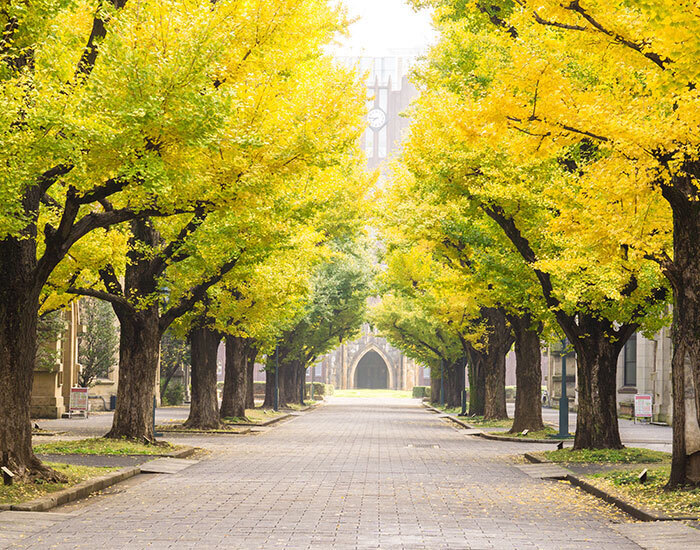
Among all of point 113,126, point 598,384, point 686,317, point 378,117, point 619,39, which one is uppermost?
point 378,117

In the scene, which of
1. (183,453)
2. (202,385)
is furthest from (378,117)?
(183,453)

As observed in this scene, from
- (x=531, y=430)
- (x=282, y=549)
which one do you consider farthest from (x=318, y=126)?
(x=531, y=430)

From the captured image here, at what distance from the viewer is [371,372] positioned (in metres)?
119

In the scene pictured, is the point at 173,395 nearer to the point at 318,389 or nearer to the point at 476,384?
the point at 476,384

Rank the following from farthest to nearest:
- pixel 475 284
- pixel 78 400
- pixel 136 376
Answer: pixel 78 400, pixel 475 284, pixel 136 376

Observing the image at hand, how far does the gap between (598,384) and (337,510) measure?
10.4m

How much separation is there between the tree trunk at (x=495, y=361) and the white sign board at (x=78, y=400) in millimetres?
15958

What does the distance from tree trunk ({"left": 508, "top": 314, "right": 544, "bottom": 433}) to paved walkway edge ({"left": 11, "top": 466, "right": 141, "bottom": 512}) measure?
15.6 meters

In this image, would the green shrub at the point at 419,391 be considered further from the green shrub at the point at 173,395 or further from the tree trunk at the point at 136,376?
the tree trunk at the point at 136,376

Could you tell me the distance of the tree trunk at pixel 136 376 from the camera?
882 inches

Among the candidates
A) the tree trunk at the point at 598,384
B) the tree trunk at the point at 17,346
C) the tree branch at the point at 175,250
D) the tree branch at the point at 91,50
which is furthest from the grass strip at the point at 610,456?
the tree branch at the point at 91,50

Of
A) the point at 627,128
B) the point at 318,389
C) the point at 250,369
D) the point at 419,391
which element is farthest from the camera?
the point at 419,391

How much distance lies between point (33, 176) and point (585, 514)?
801 centimetres

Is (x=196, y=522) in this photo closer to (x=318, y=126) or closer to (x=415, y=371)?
(x=318, y=126)
